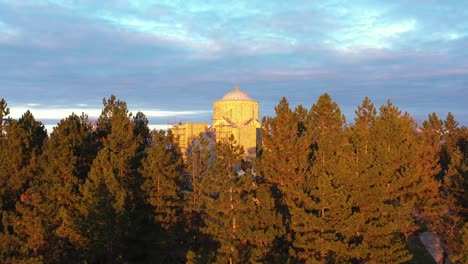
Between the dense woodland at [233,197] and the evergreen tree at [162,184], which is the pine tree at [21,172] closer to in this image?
the dense woodland at [233,197]

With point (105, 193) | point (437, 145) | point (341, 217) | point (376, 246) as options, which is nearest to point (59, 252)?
point (105, 193)

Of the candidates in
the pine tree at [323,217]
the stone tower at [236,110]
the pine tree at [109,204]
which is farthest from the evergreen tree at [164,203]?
the stone tower at [236,110]

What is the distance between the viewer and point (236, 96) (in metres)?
42.7

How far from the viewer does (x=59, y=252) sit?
587 inches

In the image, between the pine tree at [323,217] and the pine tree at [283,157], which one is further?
the pine tree at [283,157]

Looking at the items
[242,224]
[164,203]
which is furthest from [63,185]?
[242,224]

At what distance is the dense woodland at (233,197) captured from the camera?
51.3 ft

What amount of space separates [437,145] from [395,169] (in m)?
16.8

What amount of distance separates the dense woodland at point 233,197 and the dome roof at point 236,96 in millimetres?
16391

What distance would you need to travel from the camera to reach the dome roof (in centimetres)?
4250

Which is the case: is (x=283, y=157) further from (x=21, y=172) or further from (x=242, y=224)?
(x=21, y=172)

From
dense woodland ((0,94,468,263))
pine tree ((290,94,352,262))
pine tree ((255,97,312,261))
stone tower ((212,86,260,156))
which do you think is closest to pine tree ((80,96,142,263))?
dense woodland ((0,94,468,263))

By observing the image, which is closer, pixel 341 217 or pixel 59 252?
pixel 59 252

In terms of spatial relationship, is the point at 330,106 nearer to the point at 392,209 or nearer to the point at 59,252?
the point at 392,209
